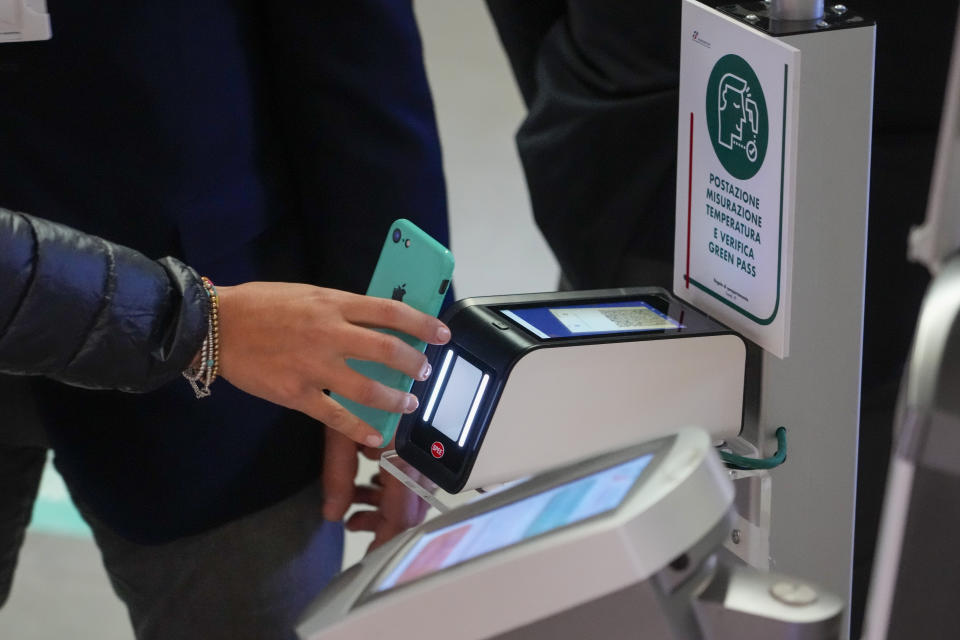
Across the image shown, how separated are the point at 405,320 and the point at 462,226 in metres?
2.33

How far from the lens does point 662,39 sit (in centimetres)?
146

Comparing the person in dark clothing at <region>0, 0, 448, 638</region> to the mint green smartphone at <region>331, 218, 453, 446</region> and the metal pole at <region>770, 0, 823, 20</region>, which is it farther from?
the metal pole at <region>770, 0, 823, 20</region>

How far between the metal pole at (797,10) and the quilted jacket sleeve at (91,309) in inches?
19.2

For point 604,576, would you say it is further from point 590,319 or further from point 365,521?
point 365,521

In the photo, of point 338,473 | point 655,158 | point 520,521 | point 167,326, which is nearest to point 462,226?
point 655,158

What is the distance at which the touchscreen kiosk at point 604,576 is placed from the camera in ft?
2.16

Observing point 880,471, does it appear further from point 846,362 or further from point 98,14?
point 98,14

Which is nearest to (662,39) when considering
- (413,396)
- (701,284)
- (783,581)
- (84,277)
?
(701,284)

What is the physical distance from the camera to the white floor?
2.35 m

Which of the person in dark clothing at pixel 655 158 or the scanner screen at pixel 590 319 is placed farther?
the person in dark clothing at pixel 655 158

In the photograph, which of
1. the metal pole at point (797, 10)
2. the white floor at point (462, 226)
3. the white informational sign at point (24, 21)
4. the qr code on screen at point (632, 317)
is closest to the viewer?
the metal pole at point (797, 10)

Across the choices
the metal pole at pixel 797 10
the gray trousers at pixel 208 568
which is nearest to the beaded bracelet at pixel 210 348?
the gray trousers at pixel 208 568

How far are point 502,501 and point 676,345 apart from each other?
0.26 m

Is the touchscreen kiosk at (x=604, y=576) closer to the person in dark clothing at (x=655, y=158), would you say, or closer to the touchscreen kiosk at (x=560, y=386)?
the touchscreen kiosk at (x=560, y=386)
